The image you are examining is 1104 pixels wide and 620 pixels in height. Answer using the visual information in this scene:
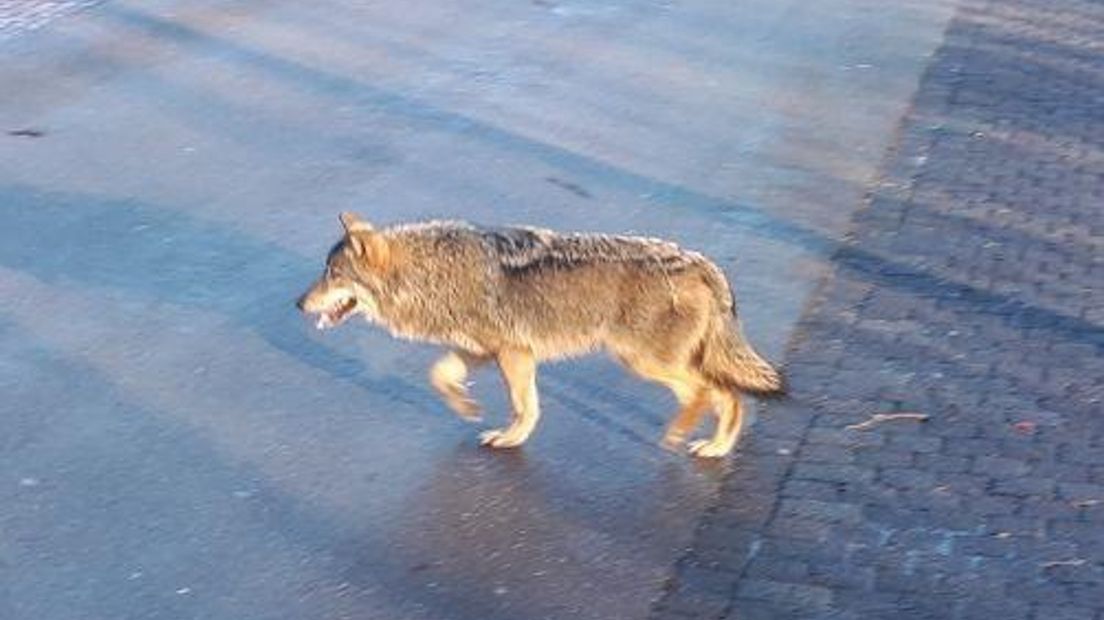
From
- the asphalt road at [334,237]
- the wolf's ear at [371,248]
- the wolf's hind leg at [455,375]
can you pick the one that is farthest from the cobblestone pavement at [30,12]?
the wolf's hind leg at [455,375]

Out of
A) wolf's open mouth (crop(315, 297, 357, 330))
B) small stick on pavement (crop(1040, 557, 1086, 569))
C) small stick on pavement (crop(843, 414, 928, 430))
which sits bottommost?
small stick on pavement (crop(843, 414, 928, 430))

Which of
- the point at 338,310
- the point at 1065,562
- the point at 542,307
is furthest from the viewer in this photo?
the point at 338,310

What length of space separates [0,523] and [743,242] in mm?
4555

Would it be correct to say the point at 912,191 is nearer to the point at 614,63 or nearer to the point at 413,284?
the point at 614,63

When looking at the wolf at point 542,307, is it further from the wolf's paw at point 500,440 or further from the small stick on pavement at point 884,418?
the small stick on pavement at point 884,418

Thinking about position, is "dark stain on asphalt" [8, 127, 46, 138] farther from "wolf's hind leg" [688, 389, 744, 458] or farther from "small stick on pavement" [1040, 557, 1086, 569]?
"small stick on pavement" [1040, 557, 1086, 569]

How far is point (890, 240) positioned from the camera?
10.7 meters

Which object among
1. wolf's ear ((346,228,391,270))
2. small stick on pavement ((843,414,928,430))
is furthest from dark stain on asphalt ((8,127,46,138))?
small stick on pavement ((843,414,928,430))

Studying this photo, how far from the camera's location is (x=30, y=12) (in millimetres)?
15062

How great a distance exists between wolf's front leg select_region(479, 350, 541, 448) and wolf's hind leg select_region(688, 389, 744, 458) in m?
0.61

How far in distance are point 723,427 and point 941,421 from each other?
38.2 inches

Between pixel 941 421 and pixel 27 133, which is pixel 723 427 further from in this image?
pixel 27 133

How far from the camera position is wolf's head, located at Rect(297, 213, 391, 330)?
786 cm

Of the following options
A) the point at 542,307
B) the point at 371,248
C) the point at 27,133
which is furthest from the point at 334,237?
the point at 542,307
